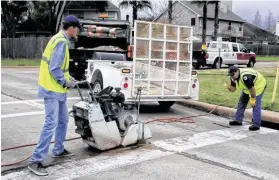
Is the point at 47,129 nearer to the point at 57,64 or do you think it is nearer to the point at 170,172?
the point at 57,64

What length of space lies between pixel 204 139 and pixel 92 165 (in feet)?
8.09

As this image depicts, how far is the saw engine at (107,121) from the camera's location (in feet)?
19.7

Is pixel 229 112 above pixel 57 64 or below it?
below

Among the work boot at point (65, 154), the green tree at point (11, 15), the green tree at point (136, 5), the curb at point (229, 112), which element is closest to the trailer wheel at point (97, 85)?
the curb at point (229, 112)

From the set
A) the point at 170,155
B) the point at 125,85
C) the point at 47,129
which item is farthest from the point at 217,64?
the point at 47,129

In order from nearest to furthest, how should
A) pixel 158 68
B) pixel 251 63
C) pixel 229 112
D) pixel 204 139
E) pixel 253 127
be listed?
pixel 204 139 < pixel 253 127 < pixel 158 68 < pixel 229 112 < pixel 251 63

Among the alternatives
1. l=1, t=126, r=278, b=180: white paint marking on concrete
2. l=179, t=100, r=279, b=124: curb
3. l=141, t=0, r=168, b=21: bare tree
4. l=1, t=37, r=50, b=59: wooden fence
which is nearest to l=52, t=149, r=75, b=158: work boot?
l=1, t=126, r=278, b=180: white paint marking on concrete

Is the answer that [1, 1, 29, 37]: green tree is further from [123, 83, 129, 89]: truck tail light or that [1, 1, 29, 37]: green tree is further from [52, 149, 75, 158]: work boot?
[52, 149, 75, 158]: work boot

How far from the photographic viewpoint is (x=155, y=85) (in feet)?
30.9

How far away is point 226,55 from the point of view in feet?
89.6

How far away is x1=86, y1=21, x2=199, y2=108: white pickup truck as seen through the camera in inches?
353

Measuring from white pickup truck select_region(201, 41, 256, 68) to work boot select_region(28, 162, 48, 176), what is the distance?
20.8 m

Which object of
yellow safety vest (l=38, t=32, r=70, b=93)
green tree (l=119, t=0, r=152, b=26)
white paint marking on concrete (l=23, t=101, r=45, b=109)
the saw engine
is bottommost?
white paint marking on concrete (l=23, t=101, r=45, b=109)

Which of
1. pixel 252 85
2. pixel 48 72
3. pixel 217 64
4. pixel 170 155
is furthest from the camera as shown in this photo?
pixel 217 64
